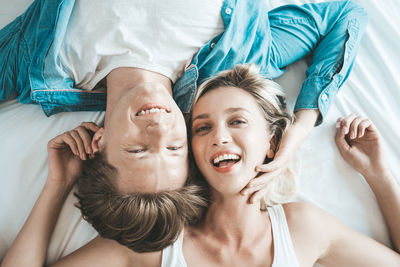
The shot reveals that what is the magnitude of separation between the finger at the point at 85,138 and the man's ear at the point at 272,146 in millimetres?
689

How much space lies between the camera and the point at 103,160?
3.87 feet

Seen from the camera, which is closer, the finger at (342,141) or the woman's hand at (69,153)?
the woman's hand at (69,153)

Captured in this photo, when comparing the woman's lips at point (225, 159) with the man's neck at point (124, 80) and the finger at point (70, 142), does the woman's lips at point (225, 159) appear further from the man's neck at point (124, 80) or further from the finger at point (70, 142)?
the finger at point (70, 142)

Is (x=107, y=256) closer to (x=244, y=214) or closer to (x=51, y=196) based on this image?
(x=51, y=196)

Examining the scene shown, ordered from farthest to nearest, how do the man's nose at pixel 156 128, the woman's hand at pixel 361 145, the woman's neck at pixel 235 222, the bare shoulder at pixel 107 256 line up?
the woman's hand at pixel 361 145
the woman's neck at pixel 235 222
the bare shoulder at pixel 107 256
the man's nose at pixel 156 128

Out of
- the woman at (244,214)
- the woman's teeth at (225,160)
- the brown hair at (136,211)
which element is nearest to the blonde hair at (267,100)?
the woman at (244,214)

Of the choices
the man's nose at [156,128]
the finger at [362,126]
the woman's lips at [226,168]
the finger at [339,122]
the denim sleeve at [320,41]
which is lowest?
the woman's lips at [226,168]

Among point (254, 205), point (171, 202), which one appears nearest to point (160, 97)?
point (171, 202)

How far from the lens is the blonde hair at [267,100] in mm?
1283

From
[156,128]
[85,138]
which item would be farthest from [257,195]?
[85,138]

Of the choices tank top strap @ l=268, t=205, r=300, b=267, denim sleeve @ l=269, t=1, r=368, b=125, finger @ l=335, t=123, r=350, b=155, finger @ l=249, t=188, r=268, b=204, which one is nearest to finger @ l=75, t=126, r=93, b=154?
finger @ l=249, t=188, r=268, b=204

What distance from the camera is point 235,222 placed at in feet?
4.18

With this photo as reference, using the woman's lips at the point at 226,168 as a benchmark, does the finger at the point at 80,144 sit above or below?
below

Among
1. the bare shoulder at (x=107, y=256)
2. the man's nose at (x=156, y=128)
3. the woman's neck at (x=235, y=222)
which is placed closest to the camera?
the man's nose at (x=156, y=128)
